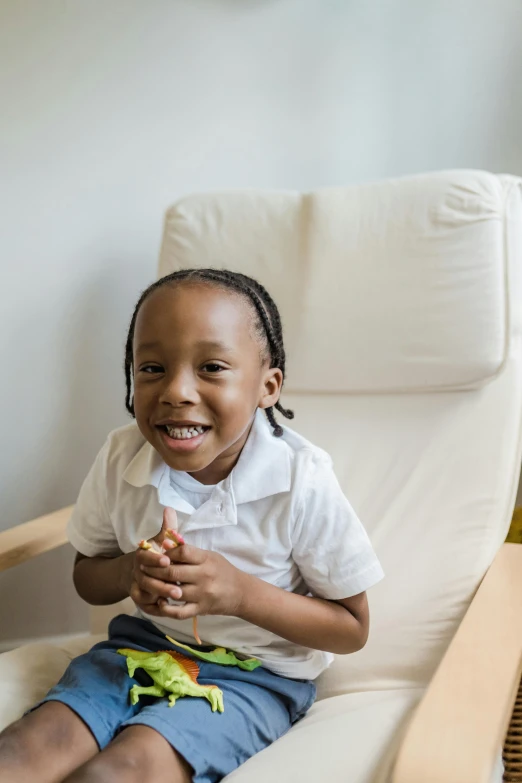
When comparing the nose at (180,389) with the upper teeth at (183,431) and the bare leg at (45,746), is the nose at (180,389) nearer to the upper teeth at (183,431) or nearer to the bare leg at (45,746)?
the upper teeth at (183,431)

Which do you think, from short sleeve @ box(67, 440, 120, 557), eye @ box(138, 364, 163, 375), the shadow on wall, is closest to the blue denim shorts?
short sleeve @ box(67, 440, 120, 557)

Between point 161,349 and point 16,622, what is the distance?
1053 mm

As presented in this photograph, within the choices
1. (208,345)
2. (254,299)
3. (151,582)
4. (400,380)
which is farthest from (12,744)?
(400,380)

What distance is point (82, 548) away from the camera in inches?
43.3

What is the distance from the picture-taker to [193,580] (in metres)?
0.83

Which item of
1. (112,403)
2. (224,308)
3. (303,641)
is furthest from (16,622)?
(224,308)

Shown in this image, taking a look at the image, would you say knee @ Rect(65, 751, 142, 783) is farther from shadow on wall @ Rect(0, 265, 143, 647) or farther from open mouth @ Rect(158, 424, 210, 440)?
shadow on wall @ Rect(0, 265, 143, 647)

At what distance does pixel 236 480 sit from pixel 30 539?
426 millimetres

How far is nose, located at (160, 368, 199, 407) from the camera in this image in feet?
2.92

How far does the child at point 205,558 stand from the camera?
33.7 inches

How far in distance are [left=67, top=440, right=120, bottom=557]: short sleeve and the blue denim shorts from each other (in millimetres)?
125

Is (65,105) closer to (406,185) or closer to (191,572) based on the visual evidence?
(406,185)

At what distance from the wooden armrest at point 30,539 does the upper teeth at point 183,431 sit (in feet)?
1.38

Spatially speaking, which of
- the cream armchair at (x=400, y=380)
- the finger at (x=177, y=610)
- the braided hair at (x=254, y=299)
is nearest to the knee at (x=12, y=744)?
the cream armchair at (x=400, y=380)
